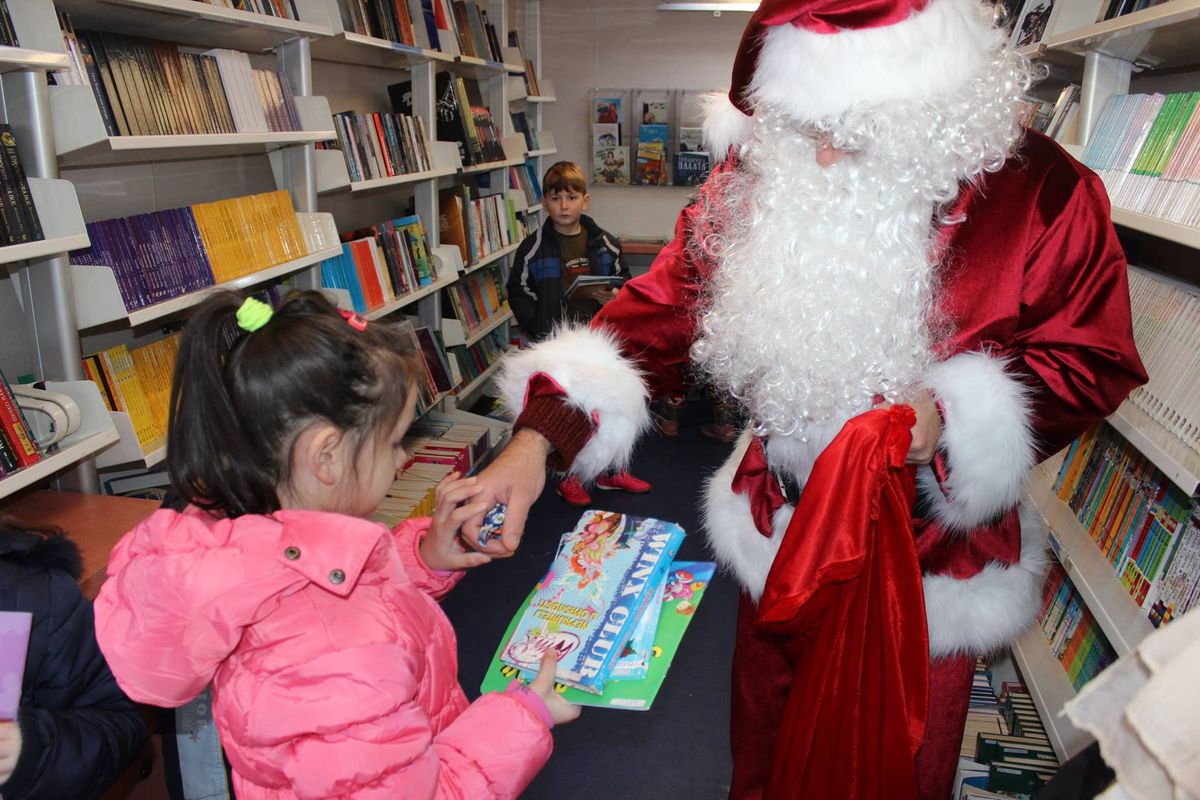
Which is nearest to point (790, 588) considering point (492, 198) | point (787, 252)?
point (787, 252)

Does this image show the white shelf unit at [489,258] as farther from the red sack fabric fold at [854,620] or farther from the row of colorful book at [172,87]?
the red sack fabric fold at [854,620]

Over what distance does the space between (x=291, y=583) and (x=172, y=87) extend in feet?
5.47

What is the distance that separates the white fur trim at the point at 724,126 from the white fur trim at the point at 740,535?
60 centimetres

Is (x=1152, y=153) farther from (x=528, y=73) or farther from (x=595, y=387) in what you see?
(x=528, y=73)

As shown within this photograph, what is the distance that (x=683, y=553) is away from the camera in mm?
3289

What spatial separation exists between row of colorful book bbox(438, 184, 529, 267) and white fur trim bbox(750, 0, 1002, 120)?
2.94 metres

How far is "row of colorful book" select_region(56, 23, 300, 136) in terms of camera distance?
5.83 ft

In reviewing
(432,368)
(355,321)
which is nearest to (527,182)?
(432,368)

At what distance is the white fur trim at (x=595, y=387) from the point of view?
134cm

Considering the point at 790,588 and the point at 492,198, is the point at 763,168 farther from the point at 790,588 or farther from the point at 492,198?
the point at 492,198

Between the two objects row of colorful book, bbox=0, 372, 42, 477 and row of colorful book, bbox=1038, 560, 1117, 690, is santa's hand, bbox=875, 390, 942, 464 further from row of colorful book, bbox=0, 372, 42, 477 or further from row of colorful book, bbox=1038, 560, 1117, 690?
row of colorful book, bbox=0, 372, 42, 477

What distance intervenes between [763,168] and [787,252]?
7.1 inches

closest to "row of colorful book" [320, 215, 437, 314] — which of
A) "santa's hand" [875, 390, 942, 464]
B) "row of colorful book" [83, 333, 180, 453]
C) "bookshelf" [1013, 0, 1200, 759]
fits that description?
"row of colorful book" [83, 333, 180, 453]

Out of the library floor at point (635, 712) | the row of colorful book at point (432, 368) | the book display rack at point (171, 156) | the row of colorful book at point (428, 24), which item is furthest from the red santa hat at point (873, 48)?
the row of colorful book at point (432, 368)
